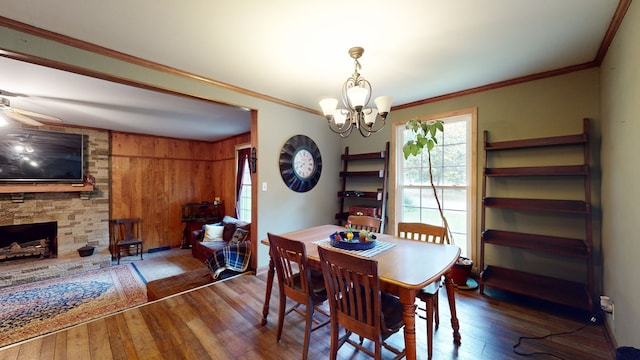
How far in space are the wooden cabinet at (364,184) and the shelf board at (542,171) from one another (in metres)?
1.39

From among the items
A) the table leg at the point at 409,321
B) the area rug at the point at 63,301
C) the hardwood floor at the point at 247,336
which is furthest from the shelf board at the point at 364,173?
the area rug at the point at 63,301

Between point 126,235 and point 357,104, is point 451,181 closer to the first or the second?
point 357,104

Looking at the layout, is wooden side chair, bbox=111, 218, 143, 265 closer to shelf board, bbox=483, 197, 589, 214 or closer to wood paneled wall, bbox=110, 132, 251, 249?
wood paneled wall, bbox=110, 132, 251, 249

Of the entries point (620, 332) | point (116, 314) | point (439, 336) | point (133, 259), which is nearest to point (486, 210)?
point (620, 332)

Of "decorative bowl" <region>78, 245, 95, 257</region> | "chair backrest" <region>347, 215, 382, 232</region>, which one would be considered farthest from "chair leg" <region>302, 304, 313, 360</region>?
"decorative bowl" <region>78, 245, 95, 257</region>

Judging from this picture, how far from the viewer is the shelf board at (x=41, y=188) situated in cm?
414

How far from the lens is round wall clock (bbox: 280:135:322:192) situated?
3668 mm

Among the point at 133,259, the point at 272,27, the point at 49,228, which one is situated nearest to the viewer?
the point at 272,27

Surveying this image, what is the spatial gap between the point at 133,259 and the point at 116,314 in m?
3.38

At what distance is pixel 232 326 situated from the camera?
2.18 meters

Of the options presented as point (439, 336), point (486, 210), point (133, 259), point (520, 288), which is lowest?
point (133, 259)

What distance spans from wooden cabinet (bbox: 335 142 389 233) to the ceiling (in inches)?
45.0

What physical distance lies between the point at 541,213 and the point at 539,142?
0.75 meters

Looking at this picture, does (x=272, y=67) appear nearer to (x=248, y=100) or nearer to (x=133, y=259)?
(x=248, y=100)
